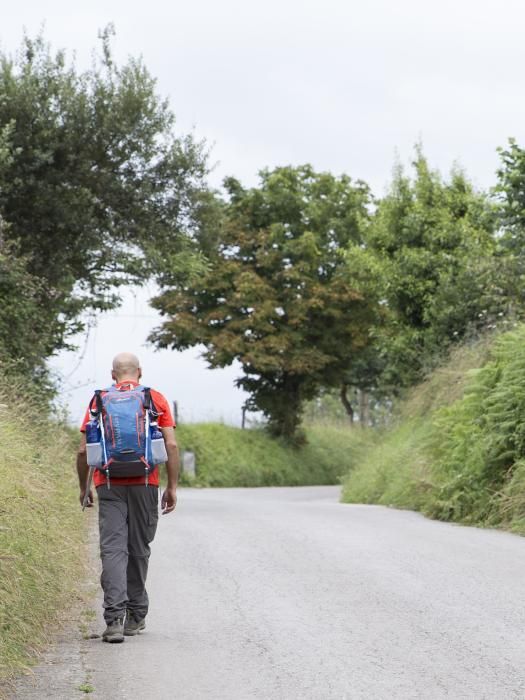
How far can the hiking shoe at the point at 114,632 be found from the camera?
7949 millimetres

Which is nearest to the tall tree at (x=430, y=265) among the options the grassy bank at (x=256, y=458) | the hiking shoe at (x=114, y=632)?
the grassy bank at (x=256, y=458)

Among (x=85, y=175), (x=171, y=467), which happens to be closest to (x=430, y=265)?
(x=85, y=175)

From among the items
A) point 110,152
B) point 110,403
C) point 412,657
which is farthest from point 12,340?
point 412,657

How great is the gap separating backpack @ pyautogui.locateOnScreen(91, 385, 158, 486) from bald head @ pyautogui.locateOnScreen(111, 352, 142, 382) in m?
0.24

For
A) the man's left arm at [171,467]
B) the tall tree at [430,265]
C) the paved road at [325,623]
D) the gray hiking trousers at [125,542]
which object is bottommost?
the paved road at [325,623]

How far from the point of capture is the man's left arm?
837cm

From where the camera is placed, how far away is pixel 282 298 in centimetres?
4650

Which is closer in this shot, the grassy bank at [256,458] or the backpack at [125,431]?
the backpack at [125,431]

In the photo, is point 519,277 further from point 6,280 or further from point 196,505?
point 6,280

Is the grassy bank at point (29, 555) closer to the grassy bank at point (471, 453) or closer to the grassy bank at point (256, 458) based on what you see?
the grassy bank at point (471, 453)

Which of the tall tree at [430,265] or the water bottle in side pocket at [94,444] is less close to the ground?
the tall tree at [430,265]

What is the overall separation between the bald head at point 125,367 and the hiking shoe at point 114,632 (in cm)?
164

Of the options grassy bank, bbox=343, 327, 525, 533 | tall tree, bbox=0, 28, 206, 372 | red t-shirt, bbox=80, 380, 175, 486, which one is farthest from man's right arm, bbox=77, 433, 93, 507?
tall tree, bbox=0, 28, 206, 372

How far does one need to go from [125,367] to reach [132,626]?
1.77 m
